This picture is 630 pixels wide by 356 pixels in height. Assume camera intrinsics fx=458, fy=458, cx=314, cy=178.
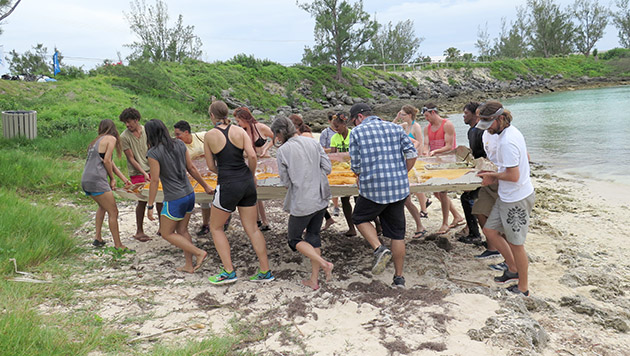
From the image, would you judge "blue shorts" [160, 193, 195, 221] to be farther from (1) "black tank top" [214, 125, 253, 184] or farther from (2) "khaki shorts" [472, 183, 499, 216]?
(2) "khaki shorts" [472, 183, 499, 216]

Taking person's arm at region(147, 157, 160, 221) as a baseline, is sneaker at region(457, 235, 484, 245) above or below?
below

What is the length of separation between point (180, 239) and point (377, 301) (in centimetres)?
226

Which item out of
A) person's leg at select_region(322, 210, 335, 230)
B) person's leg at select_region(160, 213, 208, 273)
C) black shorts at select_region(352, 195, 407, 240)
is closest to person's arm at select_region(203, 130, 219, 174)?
person's leg at select_region(160, 213, 208, 273)

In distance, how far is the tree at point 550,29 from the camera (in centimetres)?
7300

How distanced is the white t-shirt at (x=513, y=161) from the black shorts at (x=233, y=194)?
8.11 feet

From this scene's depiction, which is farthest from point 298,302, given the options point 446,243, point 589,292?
point 589,292

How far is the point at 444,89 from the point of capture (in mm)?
49969

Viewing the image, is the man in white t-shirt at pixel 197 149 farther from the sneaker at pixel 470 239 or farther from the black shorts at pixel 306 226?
the sneaker at pixel 470 239

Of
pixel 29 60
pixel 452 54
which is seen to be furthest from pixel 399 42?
pixel 29 60

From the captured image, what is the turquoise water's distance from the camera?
13.0 meters

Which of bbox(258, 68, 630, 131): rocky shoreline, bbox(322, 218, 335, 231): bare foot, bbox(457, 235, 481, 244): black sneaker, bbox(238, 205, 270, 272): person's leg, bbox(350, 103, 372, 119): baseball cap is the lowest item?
bbox(457, 235, 481, 244): black sneaker

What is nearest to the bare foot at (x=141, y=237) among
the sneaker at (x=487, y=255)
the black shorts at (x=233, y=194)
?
the black shorts at (x=233, y=194)

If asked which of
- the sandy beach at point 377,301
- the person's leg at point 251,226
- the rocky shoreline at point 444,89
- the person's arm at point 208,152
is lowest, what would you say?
the sandy beach at point 377,301

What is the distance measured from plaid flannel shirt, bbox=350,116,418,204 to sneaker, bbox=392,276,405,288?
892 millimetres
